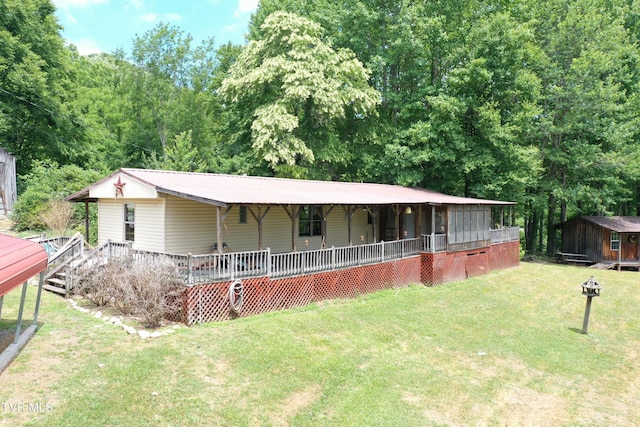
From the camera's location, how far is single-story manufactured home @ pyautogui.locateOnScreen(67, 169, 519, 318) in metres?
11.8

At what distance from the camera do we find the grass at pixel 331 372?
679 centimetres

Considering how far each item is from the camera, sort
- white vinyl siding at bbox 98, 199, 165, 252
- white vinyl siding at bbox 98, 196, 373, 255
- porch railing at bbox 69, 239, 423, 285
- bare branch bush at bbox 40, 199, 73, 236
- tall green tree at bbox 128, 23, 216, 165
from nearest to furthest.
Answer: porch railing at bbox 69, 239, 423, 285
white vinyl siding at bbox 98, 196, 373, 255
white vinyl siding at bbox 98, 199, 165, 252
bare branch bush at bbox 40, 199, 73, 236
tall green tree at bbox 128, 23, 216, 165

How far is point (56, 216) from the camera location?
2003 cm

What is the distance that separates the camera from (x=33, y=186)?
22984 mm

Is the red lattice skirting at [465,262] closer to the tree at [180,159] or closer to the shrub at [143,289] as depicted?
the shrub at [143,289]

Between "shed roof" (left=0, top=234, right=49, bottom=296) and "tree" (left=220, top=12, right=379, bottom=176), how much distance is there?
16766 mm

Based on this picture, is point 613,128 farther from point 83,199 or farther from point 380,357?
point 83,199

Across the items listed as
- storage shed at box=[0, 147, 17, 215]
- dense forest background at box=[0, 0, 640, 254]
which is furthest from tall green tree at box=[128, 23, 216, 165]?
storage shed at box=[0, 147, 17, 215]

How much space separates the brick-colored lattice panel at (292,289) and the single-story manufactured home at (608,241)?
17.5 meters

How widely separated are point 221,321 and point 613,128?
92.6 ft

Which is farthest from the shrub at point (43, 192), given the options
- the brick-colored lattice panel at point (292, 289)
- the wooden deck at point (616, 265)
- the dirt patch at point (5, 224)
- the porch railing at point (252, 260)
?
the wooden deck at point (616, 265)

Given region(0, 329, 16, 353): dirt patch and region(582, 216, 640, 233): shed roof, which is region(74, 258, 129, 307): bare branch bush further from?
region(582, 216, 640, 233): shed roof

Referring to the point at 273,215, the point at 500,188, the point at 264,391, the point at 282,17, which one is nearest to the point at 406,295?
the point at 273,215

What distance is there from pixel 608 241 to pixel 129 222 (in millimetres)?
28393
